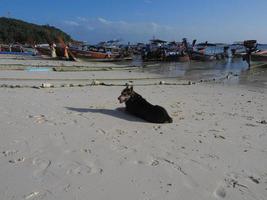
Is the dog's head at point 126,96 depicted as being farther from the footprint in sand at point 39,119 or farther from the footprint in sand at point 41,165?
the footprint in sand at point 41,165

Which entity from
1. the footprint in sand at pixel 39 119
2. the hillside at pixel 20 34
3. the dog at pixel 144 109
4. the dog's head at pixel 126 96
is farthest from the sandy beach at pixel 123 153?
the hillside at pixel 20 34

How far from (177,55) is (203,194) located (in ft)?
110

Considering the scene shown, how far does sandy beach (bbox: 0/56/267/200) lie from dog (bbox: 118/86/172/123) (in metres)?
0.20

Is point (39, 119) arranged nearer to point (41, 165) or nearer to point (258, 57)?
point (41, 165)

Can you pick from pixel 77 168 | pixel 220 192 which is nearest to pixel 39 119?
pixel 77 168

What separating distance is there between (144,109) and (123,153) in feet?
8.63

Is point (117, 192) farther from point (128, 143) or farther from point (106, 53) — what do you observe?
point (106, 53)

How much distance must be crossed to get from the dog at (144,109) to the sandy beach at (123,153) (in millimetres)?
196

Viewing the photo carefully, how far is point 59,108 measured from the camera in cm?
871

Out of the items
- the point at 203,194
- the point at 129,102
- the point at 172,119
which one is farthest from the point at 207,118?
the point at 203,194

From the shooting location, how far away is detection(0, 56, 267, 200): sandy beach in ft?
14.5

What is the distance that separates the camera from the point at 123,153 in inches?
224

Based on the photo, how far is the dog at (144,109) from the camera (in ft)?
25.7

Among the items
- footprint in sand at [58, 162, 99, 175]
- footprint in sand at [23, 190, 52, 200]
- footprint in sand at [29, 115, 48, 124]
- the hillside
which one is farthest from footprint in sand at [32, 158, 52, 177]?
the hillside
